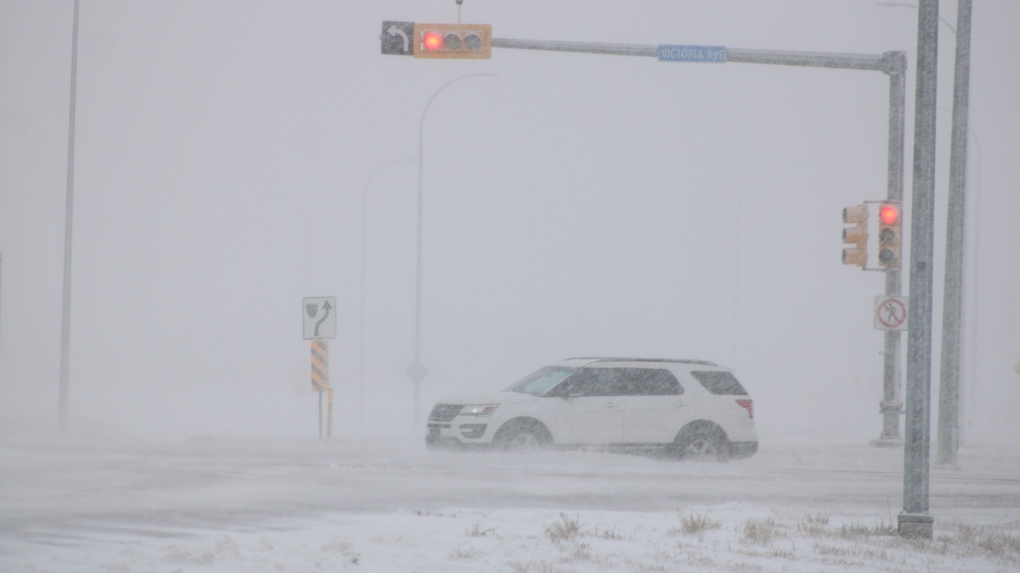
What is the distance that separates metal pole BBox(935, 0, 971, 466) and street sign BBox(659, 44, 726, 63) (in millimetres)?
3833

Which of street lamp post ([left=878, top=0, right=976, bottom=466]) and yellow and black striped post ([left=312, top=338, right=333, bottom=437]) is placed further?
yellow and black striped post ([left=312, top=338, right=333, bottom=437])

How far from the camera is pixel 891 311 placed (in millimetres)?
17719

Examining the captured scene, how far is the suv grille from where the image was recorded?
17.0 metres

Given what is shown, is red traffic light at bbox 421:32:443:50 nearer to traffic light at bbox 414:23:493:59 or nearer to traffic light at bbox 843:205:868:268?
traffic light at bbox 414:23:493:59

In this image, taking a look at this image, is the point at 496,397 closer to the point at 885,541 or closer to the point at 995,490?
the point at 995,490

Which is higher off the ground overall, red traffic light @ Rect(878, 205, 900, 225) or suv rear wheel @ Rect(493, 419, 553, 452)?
red traffic light @ Rect(878, 205, 900, 225)

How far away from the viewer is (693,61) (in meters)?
16.7

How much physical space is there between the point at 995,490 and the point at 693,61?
23.2ft

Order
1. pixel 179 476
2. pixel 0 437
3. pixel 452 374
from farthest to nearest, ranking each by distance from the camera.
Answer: pixel 452 374 → pixel 0 437 → pixel 179 476

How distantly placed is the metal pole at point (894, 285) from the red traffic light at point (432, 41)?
8252 mm

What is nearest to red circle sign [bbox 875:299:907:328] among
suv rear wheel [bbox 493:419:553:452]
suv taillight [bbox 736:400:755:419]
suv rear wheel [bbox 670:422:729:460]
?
suv taillight [bbox 736:400:755:419]

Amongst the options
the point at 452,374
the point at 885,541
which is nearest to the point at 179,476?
the point at 885,541

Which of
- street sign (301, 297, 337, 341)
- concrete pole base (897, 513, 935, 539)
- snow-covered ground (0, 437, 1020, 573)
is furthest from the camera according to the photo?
street sign (301, 297, 337, 341)

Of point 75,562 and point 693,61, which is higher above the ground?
point 693,61
